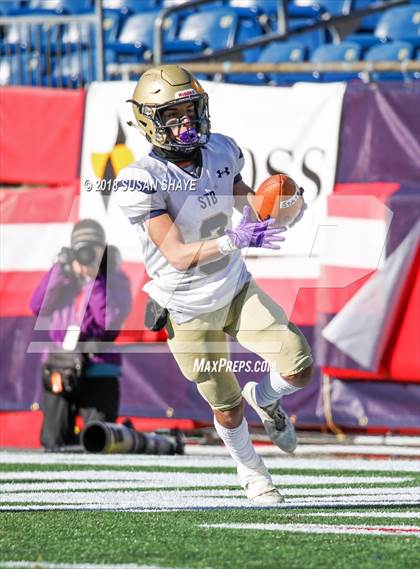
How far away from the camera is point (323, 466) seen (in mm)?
7352

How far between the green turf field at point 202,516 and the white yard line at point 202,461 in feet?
0.04

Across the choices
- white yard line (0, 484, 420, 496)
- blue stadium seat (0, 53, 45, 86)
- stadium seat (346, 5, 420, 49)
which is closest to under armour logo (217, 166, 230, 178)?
white yard line (0, 484, 420, 496)

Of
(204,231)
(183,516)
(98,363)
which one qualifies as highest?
(204,231)

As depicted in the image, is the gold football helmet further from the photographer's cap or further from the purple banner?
the purple banner

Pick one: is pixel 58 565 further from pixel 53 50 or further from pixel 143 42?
pixel 143 42

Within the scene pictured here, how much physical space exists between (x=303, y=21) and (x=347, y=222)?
4636 mm

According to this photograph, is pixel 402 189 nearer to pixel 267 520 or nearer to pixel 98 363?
pixel 98 363

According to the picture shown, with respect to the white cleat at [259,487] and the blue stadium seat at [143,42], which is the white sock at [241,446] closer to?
the white cleat at [259,487]

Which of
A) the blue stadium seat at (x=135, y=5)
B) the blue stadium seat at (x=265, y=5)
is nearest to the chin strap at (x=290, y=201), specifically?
the blue stadium seat at (x=265, y=5)

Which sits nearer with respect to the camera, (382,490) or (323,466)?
(382,490)

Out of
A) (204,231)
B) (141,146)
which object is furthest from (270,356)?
(141,146)

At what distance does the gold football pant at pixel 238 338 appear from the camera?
5234 mm

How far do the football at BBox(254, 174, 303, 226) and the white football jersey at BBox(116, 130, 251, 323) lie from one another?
0.86 feet

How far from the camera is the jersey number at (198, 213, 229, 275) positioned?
5.37 meters
